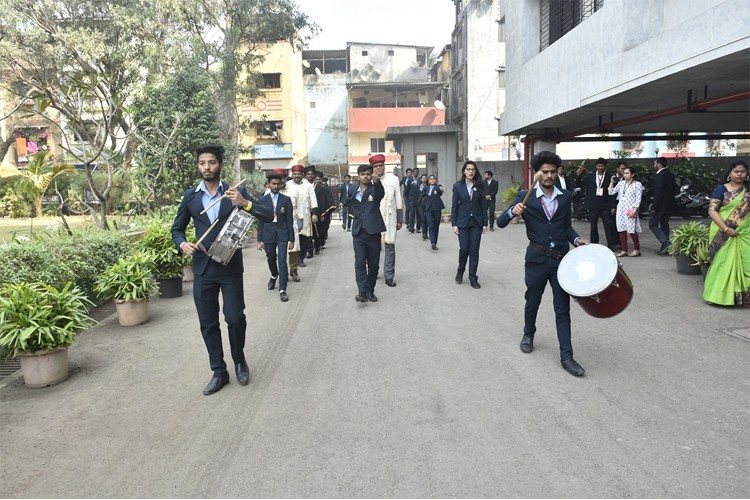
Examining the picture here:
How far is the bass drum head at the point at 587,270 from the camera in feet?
14.9

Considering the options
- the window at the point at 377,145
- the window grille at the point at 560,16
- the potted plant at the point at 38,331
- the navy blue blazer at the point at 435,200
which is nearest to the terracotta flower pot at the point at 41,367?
the potted plant at the point at 38,331

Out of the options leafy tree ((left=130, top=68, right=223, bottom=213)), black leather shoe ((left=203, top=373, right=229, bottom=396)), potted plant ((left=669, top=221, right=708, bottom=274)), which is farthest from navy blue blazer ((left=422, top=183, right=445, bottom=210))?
black leather shoe ((left=203, top=373, right=229, bottom=396))

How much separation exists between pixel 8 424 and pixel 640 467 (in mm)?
4363

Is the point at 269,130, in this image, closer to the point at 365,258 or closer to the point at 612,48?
the point at 612,48

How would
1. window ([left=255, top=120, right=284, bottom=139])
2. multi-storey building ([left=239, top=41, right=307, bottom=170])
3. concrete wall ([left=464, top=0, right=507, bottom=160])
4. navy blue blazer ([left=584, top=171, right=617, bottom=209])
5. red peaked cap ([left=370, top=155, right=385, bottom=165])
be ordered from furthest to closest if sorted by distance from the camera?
Answer: window ([left=255, top=120, right=284, bottom=139]) → multi-storey building ([left=239, top=41, right=307, bottom=170]) → concrete wall ([left=464, top=0, right=507, bottom=160]) → navy blue blazer ([left=584, top=171, right=617, bottom=209]) → red peaked cap ([left=370, top=155, right=385, bottom=165])

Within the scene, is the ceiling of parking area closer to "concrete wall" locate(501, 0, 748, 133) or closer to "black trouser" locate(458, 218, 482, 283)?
"concrete wall" locate(501, 0, 748, 133)

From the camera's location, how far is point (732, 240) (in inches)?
275

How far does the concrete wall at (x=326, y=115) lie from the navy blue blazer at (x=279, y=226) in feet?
114

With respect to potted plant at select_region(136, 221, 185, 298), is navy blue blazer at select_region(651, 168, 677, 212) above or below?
above

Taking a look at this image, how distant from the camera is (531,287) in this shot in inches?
209

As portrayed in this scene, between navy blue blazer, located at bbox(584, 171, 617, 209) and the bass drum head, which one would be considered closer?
the bass drum head

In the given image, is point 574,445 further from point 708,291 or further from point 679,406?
point 708,291

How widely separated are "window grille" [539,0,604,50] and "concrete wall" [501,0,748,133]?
22cm

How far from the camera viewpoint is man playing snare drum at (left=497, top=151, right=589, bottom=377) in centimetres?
500
